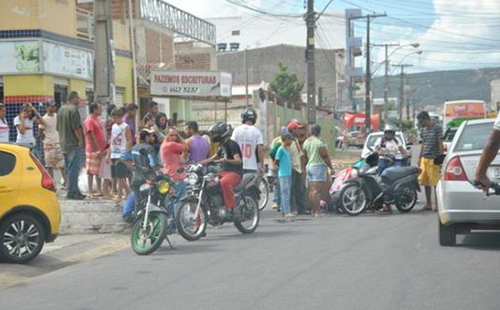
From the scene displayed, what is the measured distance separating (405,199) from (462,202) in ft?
16.9

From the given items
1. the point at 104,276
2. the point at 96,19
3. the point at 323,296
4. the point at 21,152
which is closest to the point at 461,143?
the point at 323,296

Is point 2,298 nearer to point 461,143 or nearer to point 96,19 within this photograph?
point 461,143

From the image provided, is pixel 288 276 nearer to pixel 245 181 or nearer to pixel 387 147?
pixel 245 181

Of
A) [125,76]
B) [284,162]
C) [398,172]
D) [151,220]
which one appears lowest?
[151,220]

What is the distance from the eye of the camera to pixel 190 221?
37.7ft

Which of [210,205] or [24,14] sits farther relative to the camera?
Answer: [24,14]

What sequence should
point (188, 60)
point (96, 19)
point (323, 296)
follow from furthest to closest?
1. point (188, 60)
2. point (96, 19)
3. point (323, 296)

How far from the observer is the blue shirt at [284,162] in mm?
13991

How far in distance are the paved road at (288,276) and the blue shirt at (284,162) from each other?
2.06 meters

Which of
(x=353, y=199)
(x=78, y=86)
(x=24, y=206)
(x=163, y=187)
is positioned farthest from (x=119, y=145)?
(x=78, y=86)

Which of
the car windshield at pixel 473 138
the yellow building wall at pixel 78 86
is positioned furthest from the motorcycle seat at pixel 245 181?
the yellow building wall at pixel 78 86

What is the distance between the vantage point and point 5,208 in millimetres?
10102

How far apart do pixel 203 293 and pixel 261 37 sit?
8487 cm

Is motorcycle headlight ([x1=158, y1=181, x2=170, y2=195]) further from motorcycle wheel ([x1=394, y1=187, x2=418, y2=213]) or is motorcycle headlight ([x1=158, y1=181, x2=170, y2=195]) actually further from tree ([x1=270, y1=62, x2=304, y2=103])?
tree ([x1=270, y1=62, x2=304, y2=103])
